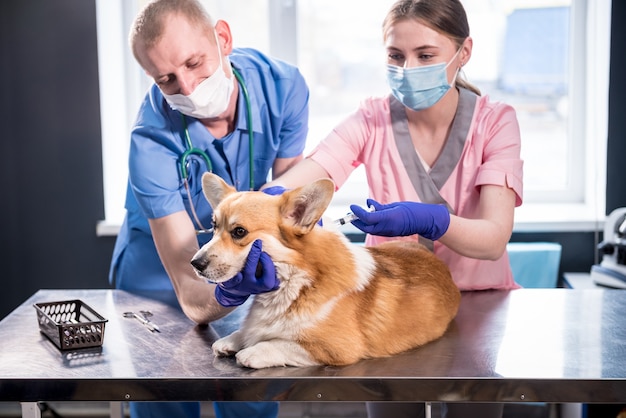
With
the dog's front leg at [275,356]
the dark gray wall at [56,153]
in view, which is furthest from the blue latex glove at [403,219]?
the dark gray wall at [56,153]

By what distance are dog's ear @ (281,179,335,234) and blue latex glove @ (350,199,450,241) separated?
0.51ft

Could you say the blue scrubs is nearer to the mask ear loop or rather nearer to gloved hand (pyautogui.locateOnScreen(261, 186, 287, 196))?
the mask ear loop

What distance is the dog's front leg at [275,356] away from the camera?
151 centimetres

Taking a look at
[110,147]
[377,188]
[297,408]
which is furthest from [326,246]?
[110,147]

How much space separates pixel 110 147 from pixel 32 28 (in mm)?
628

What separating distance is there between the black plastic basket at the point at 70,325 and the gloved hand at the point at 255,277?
1.14 feet

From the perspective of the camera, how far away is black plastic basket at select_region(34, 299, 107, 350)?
5.44 ft

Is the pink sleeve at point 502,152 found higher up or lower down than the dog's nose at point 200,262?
higher up

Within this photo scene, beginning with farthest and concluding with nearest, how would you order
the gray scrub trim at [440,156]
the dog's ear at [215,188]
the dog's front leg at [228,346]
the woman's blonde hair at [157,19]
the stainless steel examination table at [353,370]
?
1. the gray scrub trim at [440,156]
2. the woman's blonde hair at [157,19]
3. the dog's ear at [215,188]
4. the dog's front leg at [228,346]
5. the stainless steel examination table at [353,370]

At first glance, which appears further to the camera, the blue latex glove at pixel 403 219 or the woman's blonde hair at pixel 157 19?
the woman's blonde hair at pixel 157 19

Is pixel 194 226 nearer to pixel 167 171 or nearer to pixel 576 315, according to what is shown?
pixel 167 171

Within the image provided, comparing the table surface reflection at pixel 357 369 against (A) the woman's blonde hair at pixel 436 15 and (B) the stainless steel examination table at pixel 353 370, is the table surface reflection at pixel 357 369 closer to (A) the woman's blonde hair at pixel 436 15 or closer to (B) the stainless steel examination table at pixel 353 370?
(B) the stainless steel examination table at pixel 353 370

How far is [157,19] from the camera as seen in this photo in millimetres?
1818

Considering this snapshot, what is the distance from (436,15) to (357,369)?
96 centimetres
